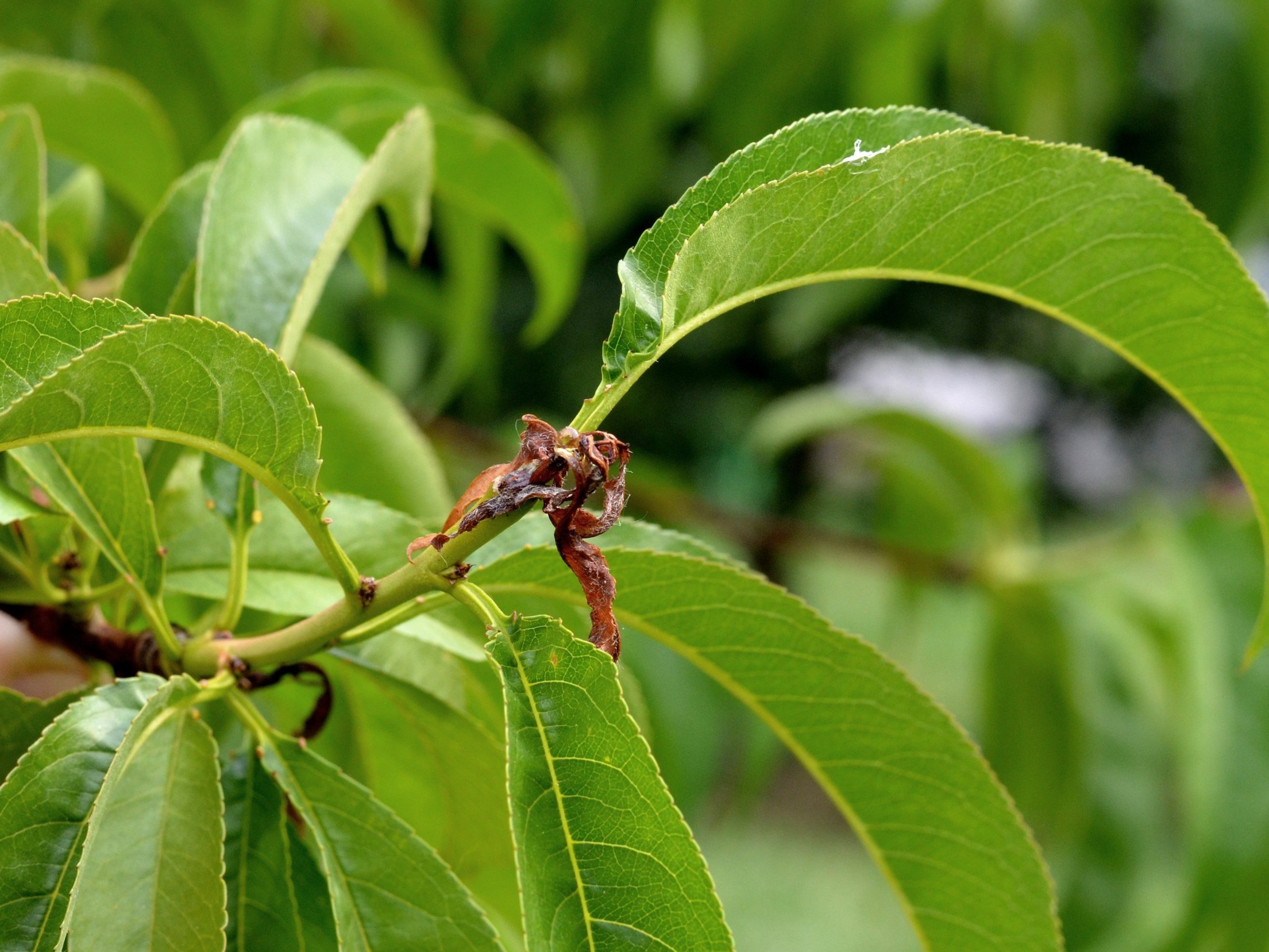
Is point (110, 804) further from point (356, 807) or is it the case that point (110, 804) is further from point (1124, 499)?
point (1124, 499)

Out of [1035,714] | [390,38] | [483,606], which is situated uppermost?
[390,38]

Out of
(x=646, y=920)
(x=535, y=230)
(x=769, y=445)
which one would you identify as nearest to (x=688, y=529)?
(x=769, y=445)

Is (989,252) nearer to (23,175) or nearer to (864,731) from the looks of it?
(864,731)

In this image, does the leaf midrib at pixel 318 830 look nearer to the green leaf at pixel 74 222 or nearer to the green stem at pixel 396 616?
the green stem at pixel 396 616

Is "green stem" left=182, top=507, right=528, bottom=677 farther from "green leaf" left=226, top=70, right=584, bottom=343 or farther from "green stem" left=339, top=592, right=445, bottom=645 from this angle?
"green leaf" left=226, top=70, right=584, bottom=343

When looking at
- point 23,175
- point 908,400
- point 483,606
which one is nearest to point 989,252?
point 483,606

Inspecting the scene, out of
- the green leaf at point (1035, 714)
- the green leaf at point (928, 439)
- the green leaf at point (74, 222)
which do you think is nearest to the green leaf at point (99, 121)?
the green leaf at point (74, 222)
